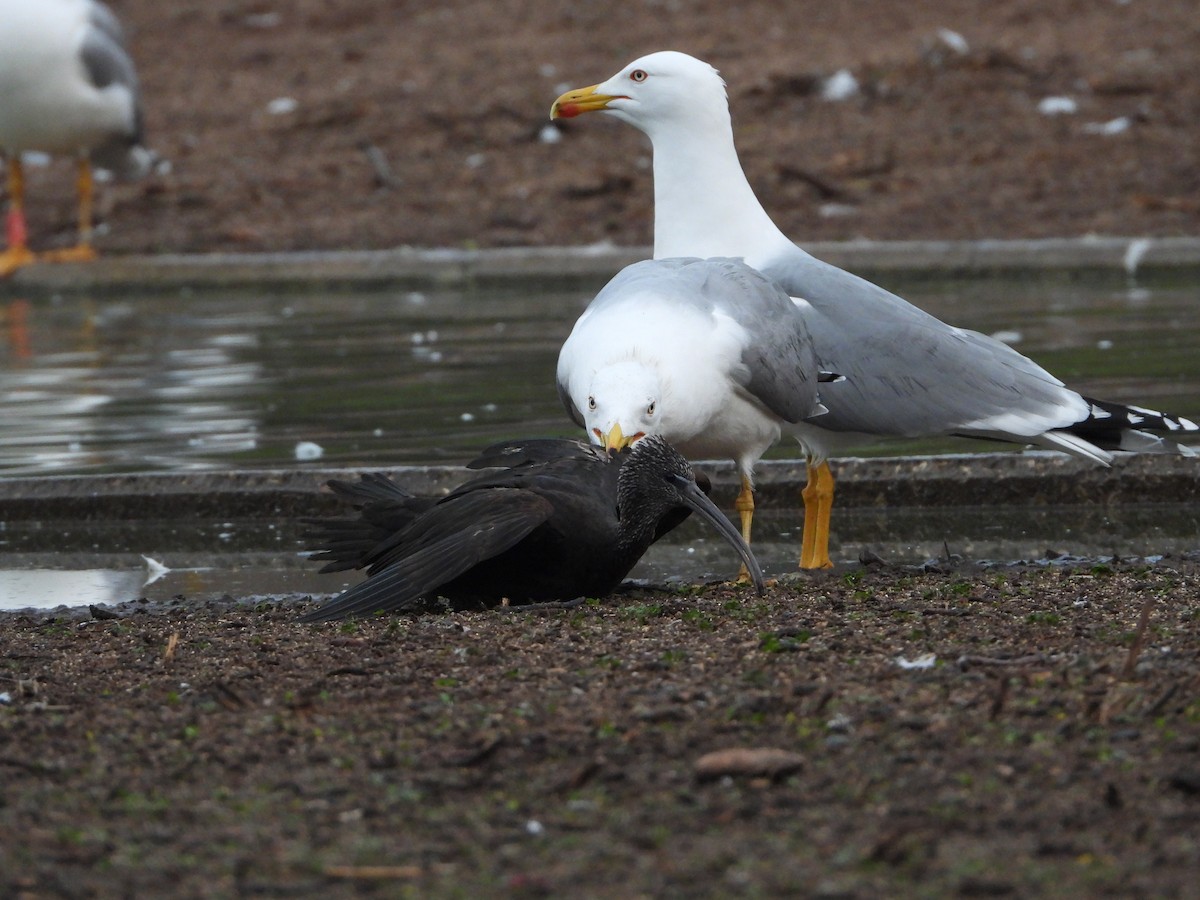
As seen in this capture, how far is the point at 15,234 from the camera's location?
49.1 ft

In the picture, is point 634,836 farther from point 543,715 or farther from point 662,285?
→ point 662,285

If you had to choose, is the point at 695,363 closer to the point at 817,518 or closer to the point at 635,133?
the point at 817,518

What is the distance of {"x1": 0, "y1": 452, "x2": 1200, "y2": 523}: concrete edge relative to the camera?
6.80 m

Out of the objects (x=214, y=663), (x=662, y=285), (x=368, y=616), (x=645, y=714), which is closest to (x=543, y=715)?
(x=645, y=714)

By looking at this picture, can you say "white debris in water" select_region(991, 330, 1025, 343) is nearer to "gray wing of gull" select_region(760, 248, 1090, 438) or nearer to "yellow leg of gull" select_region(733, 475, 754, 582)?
"gray wing of gull" select_region(760, 248, 1090, 438)

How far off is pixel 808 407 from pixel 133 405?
465 cm

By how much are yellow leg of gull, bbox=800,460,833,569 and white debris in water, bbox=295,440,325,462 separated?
7.78 feet

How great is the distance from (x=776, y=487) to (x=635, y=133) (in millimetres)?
9721

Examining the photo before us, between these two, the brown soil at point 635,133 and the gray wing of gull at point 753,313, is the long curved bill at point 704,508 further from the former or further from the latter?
the brown soil at point 635,133

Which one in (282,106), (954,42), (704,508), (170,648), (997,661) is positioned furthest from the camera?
(282,106)

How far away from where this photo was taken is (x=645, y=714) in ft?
12.1

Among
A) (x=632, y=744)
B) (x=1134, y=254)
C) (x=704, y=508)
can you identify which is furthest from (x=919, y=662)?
(x=1134, y=254)

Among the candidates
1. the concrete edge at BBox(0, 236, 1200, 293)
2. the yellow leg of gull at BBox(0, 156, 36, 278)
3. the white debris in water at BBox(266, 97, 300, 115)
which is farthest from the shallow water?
the white debris in water at BBox(266, 97, 300, 115)

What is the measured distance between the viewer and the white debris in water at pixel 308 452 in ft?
25.8
